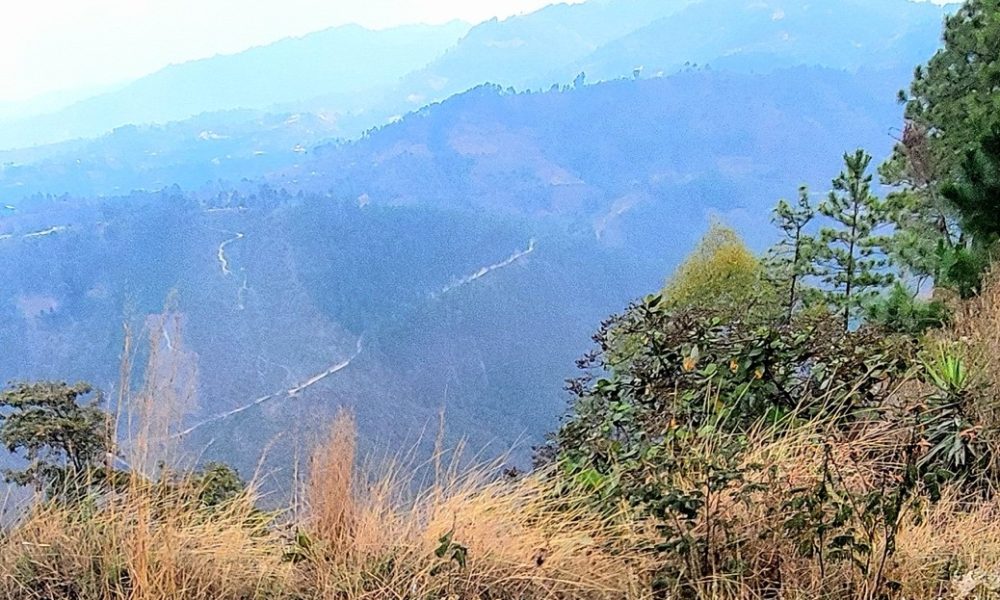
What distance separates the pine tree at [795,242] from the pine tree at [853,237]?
15 cm

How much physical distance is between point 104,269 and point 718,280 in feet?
130

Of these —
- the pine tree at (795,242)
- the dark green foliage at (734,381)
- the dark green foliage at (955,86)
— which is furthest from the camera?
the pine tree at (795,242)

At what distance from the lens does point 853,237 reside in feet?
29.0

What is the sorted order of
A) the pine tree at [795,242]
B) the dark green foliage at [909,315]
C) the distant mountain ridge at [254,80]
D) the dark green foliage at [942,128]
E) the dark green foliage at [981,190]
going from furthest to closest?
the distant mountain ridge at [254,80] → the pine tree at [795,242] → the dark green foliage at [942,128] → the dark green foliage at [981,190] → the dark green foliage at [909,315]

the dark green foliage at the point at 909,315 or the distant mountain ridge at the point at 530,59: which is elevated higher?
the distant mountain ridge at the point at 530,59

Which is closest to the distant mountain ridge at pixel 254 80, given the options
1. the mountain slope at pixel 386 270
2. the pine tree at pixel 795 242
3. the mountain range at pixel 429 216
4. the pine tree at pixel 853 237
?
the mountain range at pixel 429 216

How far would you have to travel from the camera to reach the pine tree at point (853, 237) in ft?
28.0

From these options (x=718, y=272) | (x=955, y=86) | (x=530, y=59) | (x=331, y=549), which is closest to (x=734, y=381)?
(x=331, y=549)

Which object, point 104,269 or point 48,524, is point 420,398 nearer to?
point 104,269

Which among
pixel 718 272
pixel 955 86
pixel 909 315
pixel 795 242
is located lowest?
pixel 718 272

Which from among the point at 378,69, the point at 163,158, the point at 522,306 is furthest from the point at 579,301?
the point at 378,69

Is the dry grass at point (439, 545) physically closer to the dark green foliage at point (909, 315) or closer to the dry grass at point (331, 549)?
the dry grass at point (331, 549)

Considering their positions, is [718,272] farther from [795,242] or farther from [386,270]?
A: [386,270]

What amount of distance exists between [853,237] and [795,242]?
75cm
